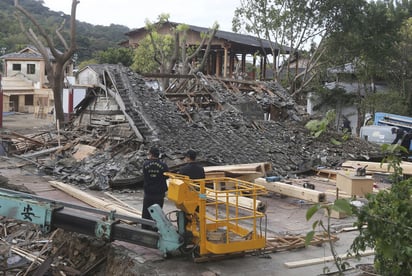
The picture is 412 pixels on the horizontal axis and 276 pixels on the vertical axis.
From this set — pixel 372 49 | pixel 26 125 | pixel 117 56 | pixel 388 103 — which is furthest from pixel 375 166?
pixel 117 56

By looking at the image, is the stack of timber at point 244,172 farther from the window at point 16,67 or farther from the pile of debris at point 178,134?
the window at point 16,67

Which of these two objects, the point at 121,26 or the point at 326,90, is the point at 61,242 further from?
the point at 121,26

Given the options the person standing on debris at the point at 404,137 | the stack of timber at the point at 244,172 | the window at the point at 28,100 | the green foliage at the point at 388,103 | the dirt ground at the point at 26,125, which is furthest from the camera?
the window at the point at 28,100

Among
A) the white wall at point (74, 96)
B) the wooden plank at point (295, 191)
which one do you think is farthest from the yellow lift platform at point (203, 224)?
the white wall at point (74, 96)

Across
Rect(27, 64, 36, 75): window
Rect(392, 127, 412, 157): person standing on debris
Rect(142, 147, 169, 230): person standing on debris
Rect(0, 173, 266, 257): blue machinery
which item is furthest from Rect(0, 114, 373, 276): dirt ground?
Rect(27, 64, 36, 75): window

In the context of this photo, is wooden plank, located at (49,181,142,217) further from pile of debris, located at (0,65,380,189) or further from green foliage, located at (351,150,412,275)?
green foliage, located at (351,150,412,275)

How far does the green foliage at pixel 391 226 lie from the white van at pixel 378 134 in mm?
16545

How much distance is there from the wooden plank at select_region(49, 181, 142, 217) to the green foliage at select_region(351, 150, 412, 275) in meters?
5.14

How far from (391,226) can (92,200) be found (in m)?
7.75

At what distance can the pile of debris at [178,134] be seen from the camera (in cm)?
1488

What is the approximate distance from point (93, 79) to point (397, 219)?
51.6 ft

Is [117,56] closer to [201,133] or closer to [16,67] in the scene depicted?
[16,67]

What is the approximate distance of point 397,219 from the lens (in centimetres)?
465

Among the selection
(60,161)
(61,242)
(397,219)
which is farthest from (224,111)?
(397,219)
